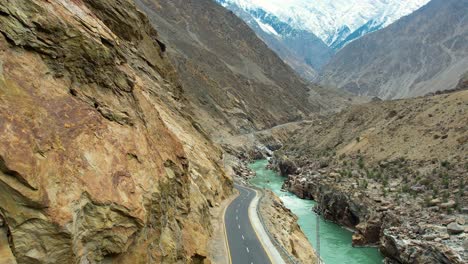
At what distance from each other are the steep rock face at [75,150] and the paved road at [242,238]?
7669mm

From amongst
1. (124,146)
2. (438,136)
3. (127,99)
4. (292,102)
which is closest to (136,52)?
(127,99)

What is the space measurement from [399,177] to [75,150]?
43695mm

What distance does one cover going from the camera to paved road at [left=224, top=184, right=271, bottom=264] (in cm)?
2464

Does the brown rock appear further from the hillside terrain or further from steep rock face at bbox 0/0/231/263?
steep rock face at bbox 0/0/231/263

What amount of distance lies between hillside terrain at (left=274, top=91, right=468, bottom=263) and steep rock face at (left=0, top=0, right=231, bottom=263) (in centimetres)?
2295

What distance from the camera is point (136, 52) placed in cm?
4169

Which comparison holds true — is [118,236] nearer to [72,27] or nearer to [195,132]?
[72,27]

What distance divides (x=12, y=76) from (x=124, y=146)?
3833mm

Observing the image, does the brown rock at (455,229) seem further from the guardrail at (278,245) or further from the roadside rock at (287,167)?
the roadside rock at (287,167)

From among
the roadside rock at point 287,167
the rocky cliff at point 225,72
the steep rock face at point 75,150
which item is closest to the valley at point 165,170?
the steep rock face at point 75,150

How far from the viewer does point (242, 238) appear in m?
28.7

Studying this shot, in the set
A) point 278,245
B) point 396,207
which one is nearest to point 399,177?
point 396,207

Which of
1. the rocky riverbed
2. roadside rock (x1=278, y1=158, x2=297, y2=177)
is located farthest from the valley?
roadside rock (x1=278, y1=158, x2=297, y2=177)

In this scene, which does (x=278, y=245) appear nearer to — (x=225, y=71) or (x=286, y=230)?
(x=286, y=230)
